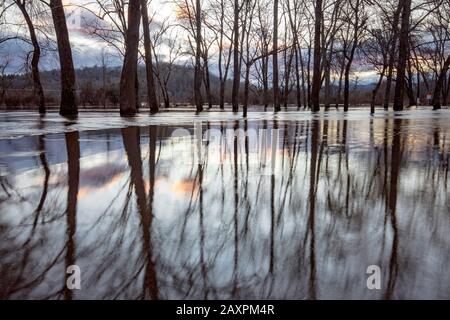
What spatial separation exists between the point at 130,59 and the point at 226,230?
13.8 meters

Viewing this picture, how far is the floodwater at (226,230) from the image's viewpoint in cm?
154

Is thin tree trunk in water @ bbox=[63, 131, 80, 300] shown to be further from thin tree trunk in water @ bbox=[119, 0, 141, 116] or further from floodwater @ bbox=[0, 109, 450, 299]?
thin tree trunk in water @ bbox=[119, 0, 141, 116]

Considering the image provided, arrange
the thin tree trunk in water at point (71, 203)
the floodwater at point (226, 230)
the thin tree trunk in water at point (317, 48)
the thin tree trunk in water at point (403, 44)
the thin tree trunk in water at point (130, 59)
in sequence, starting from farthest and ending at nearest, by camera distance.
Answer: the thin tree trunk in water at point (317, 48) < the thin tree trunk in water at point (403, 44) < the thin tree trunk in water at point (130, 59) < the thin tree trunk in water at point (71, 203) < the floodwater at point (226, 230)

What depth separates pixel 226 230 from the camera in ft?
7.04

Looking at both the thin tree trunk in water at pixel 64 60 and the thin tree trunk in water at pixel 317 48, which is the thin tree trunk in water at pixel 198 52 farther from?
the thin tree trunk in water at pixel 64 60

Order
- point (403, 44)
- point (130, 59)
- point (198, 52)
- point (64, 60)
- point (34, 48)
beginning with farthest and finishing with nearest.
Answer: point (198, 52)
point (34, 48)
point (403, 44)
point (64, 60)
point (130, 59)

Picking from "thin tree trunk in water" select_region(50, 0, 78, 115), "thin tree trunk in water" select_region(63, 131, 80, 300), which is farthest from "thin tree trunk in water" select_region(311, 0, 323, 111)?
"thin tree trunk in water" select_region(63, 131, 80, 300)

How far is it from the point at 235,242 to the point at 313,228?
47 centimetres

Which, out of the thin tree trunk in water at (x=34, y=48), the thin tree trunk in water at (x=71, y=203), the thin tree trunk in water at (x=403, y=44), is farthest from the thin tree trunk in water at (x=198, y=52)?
the thin tree trunk in water at (x=71, y=203)

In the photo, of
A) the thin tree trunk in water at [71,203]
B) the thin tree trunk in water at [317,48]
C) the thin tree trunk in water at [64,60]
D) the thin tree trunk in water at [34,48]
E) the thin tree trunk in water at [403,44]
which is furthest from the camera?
the thin tree trunk in water at [34,48]

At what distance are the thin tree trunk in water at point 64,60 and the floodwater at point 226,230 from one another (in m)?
13.5

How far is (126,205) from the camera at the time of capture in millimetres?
2672

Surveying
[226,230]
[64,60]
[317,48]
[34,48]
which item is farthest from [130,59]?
[226,230]

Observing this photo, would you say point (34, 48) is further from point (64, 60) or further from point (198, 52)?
point (198, 52)
